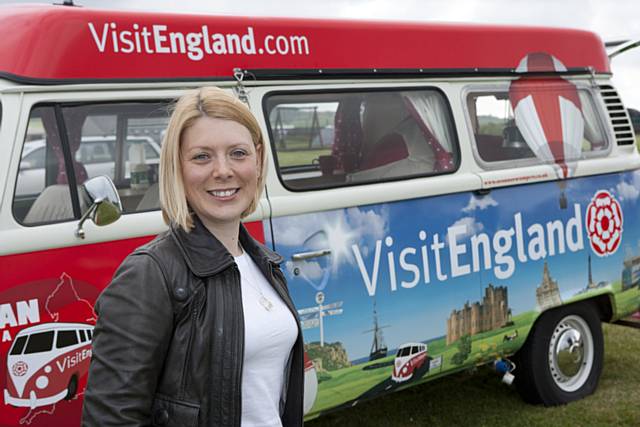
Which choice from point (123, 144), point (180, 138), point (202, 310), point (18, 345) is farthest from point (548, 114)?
point (202, 310)

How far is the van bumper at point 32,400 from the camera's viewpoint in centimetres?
312

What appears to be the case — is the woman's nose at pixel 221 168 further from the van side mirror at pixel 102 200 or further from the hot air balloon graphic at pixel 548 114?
the hot air balloon graphic at pixel 548 114

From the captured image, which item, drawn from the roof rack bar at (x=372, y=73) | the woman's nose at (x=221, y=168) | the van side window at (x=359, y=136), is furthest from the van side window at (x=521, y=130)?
the woman's nose at (x=221, y=168)

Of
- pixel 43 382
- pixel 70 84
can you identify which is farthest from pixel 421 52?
pixel 43 382

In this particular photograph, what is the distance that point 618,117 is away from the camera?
5598 mm

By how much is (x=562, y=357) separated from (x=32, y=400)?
3607 millimetres

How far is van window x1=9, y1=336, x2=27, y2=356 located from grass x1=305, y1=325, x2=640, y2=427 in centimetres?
256

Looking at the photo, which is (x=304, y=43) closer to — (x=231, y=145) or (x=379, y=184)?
(x=379, y=184)

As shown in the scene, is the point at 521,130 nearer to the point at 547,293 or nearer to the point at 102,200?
the point at 547,293

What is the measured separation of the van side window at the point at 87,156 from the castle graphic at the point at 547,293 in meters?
2.61

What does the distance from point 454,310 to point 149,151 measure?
198 cm

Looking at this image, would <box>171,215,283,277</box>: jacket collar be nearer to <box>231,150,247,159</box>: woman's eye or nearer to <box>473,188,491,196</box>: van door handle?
<box>231,150,247,159</box>: woman's eye

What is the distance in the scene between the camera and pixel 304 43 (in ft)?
13.3

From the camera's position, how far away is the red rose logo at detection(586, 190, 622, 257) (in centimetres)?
524
